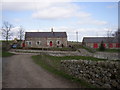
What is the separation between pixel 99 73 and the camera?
1480cm

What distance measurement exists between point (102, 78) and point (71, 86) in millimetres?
4530

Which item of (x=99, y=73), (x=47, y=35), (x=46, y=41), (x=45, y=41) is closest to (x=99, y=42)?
(x=47, y=35)

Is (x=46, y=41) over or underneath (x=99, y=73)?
over

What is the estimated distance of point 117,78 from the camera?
13.9 m

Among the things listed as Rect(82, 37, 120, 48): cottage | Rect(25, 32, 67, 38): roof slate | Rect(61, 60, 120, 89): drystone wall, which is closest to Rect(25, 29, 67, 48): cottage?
Rect(25, 32, 67, 38): roof slate

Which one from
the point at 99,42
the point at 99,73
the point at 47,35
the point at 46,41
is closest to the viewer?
the point at 99,73

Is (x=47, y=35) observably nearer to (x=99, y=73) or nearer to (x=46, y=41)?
(x=46, y=41)

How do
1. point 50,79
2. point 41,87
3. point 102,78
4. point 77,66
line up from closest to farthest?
point 41,87 < point 50,79 < point 102,78 < point 77,66

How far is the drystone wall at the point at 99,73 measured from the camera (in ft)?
42.3

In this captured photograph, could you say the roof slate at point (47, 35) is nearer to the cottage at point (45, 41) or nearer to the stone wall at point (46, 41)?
the cottage at point (45, 41)

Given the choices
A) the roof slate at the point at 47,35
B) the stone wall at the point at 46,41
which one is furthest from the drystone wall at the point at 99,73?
the roof slate at the point at 47,35

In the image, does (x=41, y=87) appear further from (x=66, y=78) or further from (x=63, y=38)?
(x=63, y=38)

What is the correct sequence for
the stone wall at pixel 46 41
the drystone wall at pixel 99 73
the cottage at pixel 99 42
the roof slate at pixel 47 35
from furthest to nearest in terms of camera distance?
the cottage at pixel 99 42
the roof slate at pixel 47 35
the stone wall at pixel 46 41
the drystone wall at pixel 99 73

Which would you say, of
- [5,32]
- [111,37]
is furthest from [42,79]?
[111,37]
